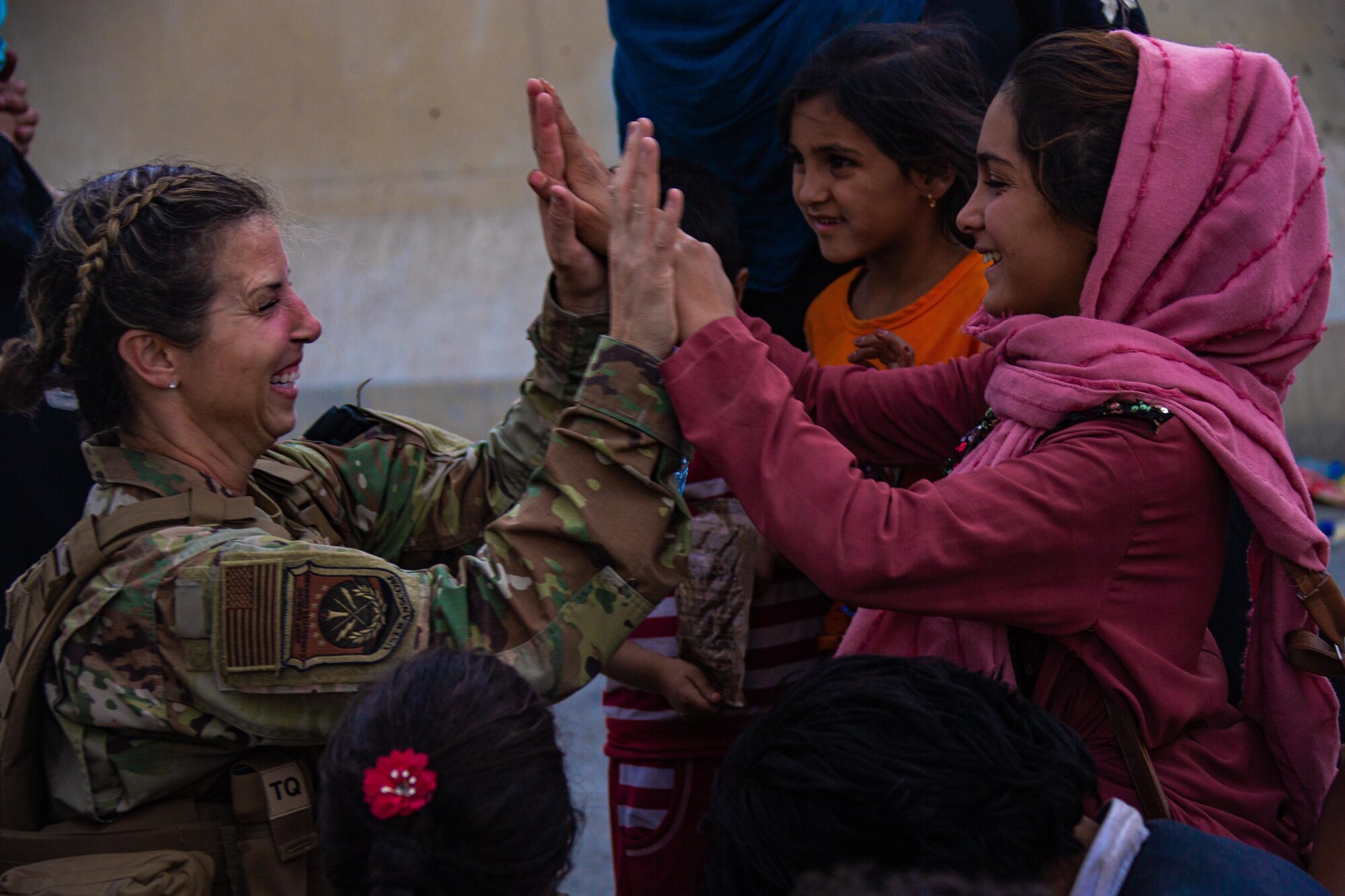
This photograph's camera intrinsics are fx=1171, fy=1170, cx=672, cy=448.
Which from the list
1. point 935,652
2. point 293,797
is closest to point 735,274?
point 935,652

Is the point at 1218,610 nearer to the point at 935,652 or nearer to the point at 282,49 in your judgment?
the point at 935,652

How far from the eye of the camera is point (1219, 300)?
5.01 feet

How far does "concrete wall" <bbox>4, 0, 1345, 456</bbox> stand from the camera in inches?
246

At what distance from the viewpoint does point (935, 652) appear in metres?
1.60

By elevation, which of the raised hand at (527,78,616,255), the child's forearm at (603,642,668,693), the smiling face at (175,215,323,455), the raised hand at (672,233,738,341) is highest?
the raised hand at (527,78,616,255)

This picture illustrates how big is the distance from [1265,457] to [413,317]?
545 cm

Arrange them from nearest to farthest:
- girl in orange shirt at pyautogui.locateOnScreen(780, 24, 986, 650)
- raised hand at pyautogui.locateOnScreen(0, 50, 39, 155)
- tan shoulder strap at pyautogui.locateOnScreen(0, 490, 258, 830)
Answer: tan shoulder strap at pyautogui.locateOnScreen(0, 490, 258, 830), girl in orange shirt at pyautogui.locateOnScreen(780, 24, 986, 650), raised hand at pyautogui.locateOnScreen(0, 50, 39, 155)

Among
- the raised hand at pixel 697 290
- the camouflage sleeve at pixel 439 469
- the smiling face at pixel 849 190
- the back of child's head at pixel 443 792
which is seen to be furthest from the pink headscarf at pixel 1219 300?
the smiling face at pixel 849 190

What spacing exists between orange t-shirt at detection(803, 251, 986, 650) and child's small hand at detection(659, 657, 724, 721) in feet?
0.94

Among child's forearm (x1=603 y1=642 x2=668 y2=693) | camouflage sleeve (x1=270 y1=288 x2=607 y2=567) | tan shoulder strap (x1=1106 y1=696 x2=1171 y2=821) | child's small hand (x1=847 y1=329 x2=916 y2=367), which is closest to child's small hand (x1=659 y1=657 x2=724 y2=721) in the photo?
child's forearm (x1=603 y1=642 x2=668 y2=693)

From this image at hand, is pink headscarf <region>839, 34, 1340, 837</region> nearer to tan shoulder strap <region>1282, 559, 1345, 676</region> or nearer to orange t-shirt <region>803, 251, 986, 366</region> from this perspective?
tan shoulder strap <region>1282, 559, 1345, 676</region>

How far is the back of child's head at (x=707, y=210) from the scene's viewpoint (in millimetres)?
2707

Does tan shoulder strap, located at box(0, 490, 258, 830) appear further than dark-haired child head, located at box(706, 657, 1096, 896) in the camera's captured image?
Yes

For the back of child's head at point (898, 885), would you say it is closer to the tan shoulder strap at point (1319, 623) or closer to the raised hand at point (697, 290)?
the tan shoulder strap at point (1319, 623)
